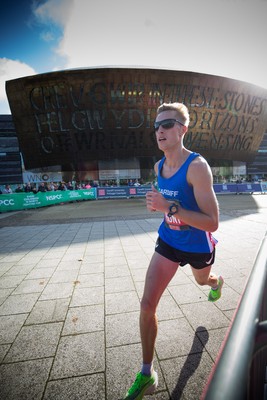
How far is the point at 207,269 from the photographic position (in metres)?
2.47

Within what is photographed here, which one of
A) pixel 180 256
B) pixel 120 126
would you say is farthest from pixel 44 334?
pixel 120 126

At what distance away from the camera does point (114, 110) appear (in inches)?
1399

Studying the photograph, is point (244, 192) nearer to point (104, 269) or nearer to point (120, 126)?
point (120, 126)

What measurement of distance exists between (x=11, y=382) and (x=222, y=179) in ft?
165

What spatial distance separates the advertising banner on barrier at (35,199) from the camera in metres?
15.5

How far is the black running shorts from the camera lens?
7.38 feet

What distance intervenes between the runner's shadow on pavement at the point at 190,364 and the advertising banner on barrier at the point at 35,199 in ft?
52.7

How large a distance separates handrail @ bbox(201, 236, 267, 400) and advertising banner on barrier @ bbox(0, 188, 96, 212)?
56.2 feet

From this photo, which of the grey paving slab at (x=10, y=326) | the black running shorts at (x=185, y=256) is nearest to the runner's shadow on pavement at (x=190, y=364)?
the black running shorts at (x=185, y=256)

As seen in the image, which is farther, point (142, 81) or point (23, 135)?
point (23, 135)

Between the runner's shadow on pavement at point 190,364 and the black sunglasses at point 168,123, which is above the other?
the black sunglasses at point 168,123

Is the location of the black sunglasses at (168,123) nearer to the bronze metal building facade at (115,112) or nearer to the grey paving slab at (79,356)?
the grey paving slab at (79,356)

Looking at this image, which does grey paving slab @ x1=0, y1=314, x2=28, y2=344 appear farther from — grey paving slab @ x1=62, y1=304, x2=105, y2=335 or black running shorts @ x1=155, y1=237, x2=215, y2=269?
black running shorts @ x1=155, y1=237, x2=215, y2=269

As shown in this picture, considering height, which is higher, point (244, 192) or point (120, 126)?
point (120, 126)
